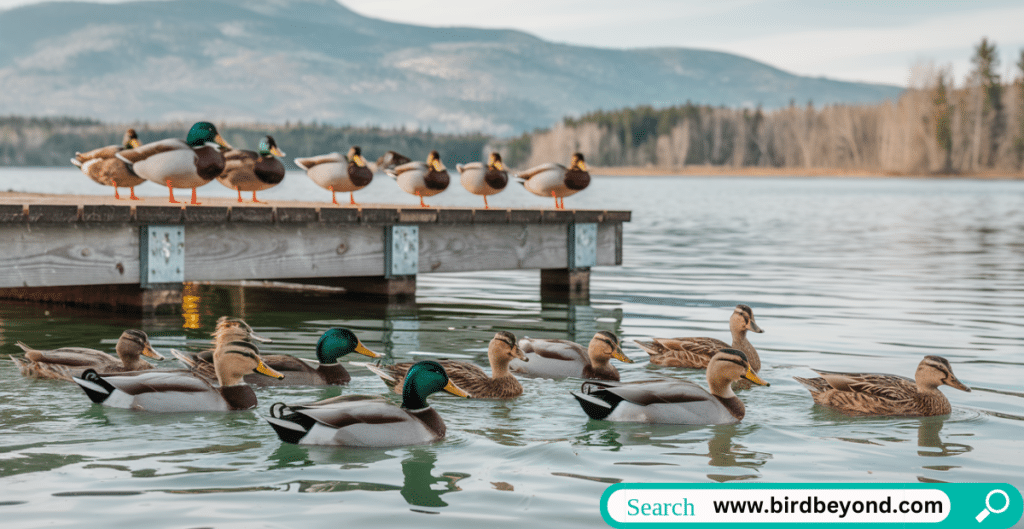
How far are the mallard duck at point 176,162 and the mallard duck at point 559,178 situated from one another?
5536mm

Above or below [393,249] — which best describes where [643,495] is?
below

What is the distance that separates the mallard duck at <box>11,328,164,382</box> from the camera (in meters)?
9.62

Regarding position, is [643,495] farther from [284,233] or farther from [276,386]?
[284,233]

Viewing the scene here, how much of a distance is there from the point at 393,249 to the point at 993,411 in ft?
29.3

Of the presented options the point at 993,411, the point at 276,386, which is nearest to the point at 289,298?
the point at 276,386

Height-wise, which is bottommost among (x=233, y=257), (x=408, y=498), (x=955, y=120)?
(x=408, y=498)

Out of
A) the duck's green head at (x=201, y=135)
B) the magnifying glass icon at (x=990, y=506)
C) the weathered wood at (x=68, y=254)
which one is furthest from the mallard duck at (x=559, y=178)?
the magnifying glass icon at (x=990, y=506)

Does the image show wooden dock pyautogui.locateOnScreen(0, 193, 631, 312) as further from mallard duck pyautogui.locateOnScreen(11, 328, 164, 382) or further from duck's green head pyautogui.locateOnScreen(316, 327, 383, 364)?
duck's green head pyautogui.locateOnScreen(316, 327, 383, 364)

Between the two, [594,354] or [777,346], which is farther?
[777,346]

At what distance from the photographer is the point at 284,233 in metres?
14.8

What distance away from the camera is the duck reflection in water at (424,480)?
21.7 ft

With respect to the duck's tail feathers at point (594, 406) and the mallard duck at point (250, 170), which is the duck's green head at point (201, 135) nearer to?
the mallard duck at point (250, 170)

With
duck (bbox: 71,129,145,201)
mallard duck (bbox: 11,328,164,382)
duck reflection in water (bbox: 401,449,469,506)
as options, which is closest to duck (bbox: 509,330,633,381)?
duck reflection in water (bbox: 401,449,469,506)

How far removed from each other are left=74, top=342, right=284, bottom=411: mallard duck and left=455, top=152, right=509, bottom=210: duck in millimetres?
9395
